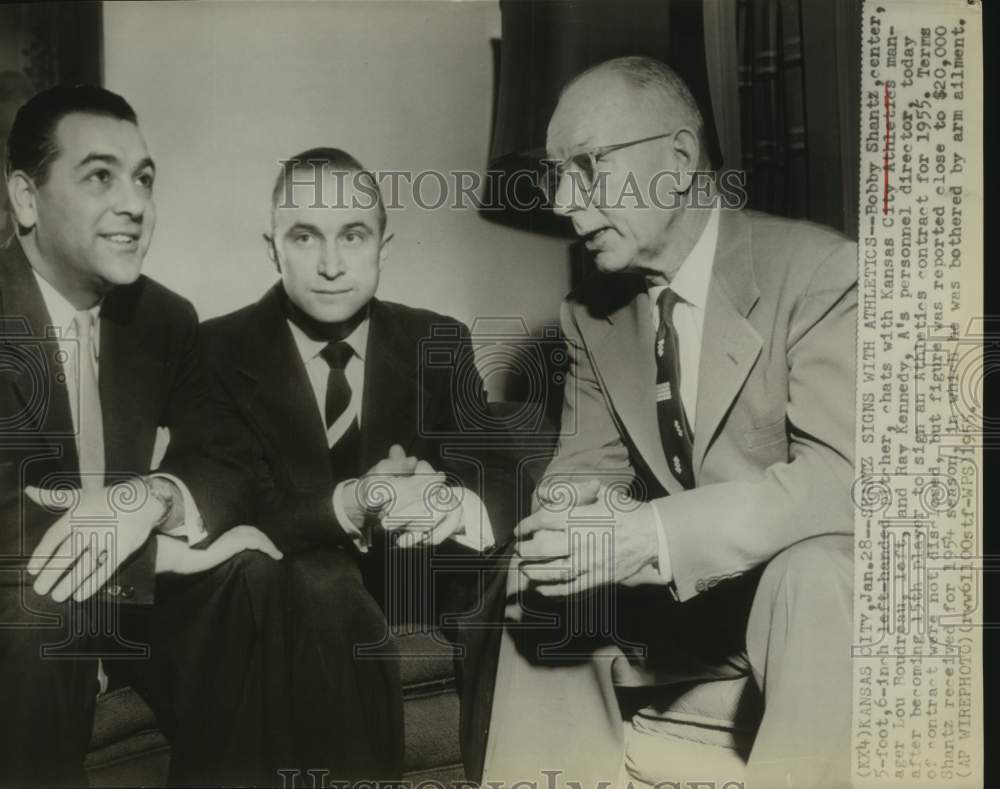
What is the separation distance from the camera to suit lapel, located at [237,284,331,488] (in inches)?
99.3

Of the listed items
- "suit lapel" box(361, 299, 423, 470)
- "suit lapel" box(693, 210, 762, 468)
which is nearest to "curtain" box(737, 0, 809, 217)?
"suit lapel" box(693, 210, 762, 468)

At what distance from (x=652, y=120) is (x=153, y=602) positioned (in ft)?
5.52

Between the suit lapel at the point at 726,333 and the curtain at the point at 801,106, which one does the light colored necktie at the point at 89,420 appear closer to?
the suit lapel at the point at 726,333

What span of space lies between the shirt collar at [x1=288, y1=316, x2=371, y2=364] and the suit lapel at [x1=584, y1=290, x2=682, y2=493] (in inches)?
21.5

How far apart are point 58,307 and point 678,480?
1.58m

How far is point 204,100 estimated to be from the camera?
2580mm

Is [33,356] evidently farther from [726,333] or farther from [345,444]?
[726,333]

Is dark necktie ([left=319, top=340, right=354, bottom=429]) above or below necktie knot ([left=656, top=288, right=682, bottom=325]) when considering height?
below

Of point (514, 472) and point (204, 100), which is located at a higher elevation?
point (204, 100)

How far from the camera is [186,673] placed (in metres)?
2.52

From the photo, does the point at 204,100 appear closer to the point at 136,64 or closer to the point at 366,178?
the point at 136,64

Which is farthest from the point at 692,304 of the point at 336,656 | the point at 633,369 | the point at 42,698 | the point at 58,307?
the point at 42,698

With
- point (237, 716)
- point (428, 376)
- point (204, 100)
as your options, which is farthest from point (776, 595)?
point (204, 100)

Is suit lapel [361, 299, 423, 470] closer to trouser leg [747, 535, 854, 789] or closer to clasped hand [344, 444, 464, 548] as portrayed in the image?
clasped hand [344, 444, 464, 548]
